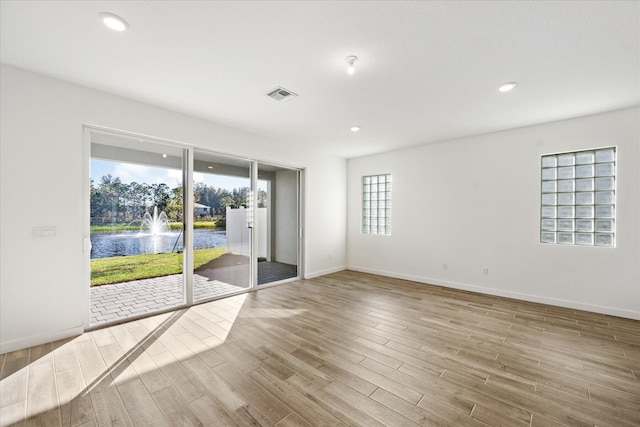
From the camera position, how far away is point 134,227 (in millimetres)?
3465

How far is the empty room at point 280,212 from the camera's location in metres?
1.94

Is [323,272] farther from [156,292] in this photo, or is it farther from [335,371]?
[335,371]

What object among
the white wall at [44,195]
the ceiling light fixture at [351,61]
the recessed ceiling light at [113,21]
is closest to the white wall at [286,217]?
the white wall at [44,195]

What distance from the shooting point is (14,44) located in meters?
2.28

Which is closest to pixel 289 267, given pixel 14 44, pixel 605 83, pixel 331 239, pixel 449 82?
pixel 331 239

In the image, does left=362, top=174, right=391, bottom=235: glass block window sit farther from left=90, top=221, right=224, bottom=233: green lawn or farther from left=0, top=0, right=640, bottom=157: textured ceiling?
left=90, top=221, right=224, bottom=233: green lawn

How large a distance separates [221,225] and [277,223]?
1.36 meters

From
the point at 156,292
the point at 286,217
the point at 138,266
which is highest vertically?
the point at 286,217

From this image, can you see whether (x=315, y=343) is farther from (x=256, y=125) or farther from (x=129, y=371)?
(x=256, y=125)

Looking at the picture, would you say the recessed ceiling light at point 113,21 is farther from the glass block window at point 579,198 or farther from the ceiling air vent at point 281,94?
the glass block window at point 579,198

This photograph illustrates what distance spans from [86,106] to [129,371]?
2.86 m

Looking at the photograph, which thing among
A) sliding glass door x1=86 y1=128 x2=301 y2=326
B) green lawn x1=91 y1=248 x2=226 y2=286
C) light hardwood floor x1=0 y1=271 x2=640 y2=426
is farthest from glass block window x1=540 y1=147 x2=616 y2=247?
green lawn x1=91 y1=248 x2=226 y2=286

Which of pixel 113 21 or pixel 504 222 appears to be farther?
pixel 504 222

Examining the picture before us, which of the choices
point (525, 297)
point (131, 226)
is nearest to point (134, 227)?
point (131, 226)
